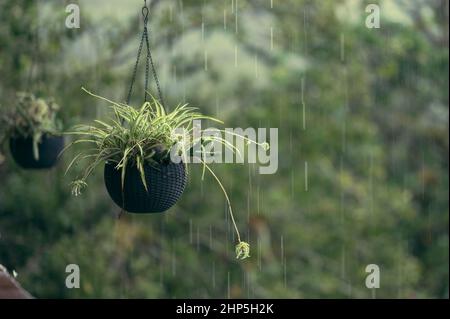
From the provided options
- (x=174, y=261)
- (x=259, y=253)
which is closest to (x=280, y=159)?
(x=259, y=253)

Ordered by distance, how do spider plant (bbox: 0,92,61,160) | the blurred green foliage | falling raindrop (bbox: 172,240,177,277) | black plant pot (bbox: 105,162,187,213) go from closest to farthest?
black plant pot (bbox: 105,162,187,213) < spider plant (bbox: 0,92,61,160) < the blurred green foliage < falling raindrop (bbox: 172,240,177,277)

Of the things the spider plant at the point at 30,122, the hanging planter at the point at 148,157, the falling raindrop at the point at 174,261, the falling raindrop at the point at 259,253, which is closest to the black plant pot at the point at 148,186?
the hanging planter at the point at 148,157

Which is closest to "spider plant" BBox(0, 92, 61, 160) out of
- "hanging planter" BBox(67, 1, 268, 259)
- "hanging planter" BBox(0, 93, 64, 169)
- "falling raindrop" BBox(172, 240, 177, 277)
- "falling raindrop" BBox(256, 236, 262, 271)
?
"hanging planter" BBox(0, 93, 64, 169)

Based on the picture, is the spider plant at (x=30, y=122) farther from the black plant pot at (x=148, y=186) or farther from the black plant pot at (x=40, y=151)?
the black plant pot at (x=148, y=186)

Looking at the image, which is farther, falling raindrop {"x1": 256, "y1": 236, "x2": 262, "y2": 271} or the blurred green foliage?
falling raindrop {"x1": 256, "y1": 236, "x2": 262, "y2": 271}

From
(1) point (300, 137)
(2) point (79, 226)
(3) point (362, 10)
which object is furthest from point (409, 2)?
(2) point (79, 226)

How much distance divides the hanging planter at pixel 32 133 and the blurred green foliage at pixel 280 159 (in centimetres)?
132

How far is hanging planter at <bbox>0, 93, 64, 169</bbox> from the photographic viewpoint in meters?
4.14

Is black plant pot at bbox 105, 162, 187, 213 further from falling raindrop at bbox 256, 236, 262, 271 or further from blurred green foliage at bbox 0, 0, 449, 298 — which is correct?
falling raindrop at bbox 256, 236, 262, 271

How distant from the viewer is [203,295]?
7023 millimetres

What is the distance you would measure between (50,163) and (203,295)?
310 cm

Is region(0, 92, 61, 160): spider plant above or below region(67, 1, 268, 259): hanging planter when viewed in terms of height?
above

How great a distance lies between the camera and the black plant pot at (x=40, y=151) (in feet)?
13.7
